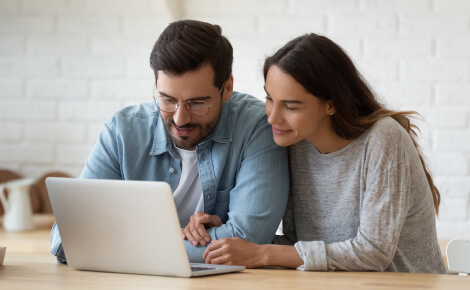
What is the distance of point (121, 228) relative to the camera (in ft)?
4.44

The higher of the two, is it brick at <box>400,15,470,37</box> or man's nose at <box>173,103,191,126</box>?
brick at <box>400,15,470,37</box>

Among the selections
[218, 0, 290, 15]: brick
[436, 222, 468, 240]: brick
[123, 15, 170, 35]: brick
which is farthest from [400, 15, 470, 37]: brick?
[123, 15, 170, 35]: brick

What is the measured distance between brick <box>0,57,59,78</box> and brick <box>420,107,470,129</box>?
1.45 m

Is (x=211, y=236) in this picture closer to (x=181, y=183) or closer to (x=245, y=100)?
(x=181, y=183)

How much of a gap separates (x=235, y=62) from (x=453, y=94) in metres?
0.80

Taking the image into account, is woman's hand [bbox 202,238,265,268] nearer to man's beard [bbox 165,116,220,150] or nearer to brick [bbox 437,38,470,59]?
man's beard [bbox 165,116,220,150]

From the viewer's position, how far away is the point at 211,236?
5.21 feet

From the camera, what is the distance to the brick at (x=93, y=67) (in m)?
2.74

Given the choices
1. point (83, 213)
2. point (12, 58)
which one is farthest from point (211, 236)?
point (12, 58)

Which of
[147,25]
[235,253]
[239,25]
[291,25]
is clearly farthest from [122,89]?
[235,253]

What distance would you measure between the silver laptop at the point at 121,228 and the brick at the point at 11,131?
149cm

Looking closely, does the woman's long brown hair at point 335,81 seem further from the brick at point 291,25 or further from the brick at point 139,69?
the brick at point 139,69

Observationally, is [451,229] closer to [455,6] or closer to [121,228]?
[455,6]

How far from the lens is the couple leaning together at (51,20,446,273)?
4.97 feet
